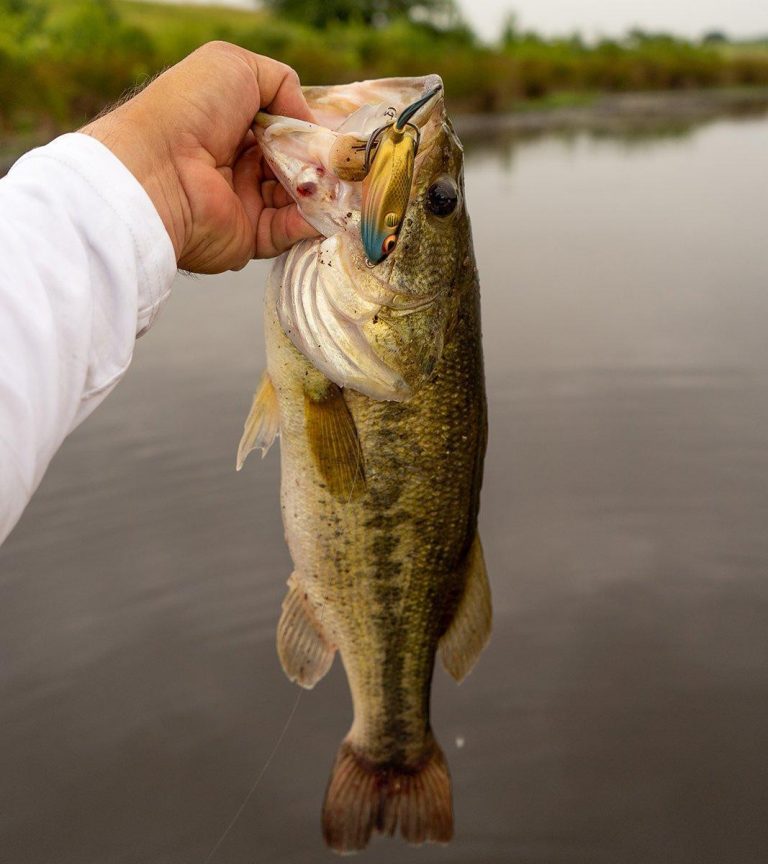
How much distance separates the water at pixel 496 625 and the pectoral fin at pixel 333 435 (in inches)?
56.3

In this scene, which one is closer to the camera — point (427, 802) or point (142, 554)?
point (427, 802)

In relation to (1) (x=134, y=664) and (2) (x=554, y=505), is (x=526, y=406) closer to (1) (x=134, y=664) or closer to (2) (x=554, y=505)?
(2) (x=554, y=505)

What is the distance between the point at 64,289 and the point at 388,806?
1666 millimetres

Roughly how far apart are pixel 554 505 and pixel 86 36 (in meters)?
20.7

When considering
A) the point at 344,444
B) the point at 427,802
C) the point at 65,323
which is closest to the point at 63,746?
the point at 427,802

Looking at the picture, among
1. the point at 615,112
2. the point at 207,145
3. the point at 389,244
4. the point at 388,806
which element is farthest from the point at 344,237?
the point at 615,112

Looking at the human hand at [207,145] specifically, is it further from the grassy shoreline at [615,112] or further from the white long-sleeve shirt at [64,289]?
the grassy shoreline at [615,112]

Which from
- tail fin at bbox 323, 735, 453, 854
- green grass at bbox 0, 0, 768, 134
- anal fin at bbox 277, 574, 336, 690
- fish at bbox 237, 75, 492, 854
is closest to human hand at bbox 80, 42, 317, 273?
fish at bbox 237, 75, 492, 854

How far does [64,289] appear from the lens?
1.52m

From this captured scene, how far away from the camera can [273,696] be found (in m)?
3.54

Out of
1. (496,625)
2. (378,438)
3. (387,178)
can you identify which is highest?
(387,178)

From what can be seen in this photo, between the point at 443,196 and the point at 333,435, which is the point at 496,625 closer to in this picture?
the point at 333,435

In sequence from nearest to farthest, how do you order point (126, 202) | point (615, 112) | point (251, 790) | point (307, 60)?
point (126, 202), point (251, 790), point (307, 60), point (615, 112)

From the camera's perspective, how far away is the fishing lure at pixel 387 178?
70.8 inches
